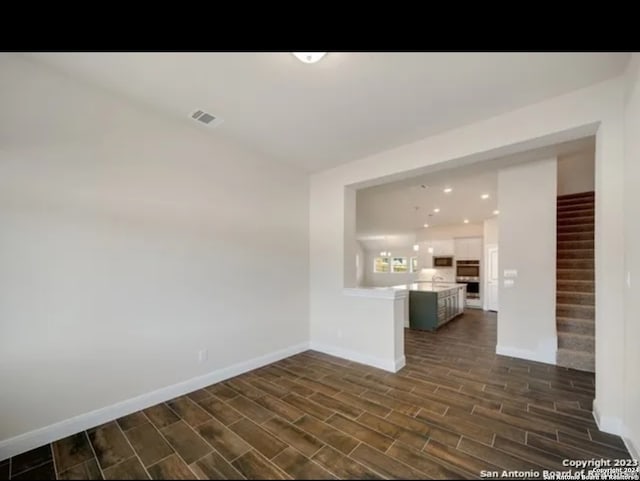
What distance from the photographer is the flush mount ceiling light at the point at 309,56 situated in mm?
1875

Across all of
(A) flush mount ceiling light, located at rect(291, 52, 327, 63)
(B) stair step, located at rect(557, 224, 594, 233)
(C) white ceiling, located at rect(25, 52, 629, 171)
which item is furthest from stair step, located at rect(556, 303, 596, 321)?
(A) flush mount ceiling light, located at rect(291, 52, 327, 63)

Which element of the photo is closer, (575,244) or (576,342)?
(576,342)

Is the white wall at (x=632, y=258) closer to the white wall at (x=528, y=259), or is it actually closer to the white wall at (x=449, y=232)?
the white wall at (x=528, y=259)

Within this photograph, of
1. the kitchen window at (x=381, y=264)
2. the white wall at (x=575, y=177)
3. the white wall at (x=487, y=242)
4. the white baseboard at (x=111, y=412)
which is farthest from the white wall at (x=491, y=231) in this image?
the white baseboard at (x=111, y=412)

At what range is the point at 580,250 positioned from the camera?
456 centimetres

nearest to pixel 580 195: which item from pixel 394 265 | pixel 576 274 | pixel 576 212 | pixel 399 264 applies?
pixel 576 212

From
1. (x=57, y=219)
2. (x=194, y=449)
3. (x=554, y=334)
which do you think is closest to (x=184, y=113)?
(x=57, y=219)

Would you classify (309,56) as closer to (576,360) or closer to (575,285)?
(576,360)

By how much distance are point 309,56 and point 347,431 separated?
2.81 metres

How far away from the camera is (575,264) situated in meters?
4.50

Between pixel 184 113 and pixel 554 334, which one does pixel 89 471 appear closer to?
pixel 184 113

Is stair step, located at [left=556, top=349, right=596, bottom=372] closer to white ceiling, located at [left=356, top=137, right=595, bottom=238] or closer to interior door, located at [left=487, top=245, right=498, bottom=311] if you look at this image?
white ceiling, located at [left=356, top=137, right=595, bottom=238]

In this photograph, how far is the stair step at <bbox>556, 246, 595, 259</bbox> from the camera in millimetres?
4445

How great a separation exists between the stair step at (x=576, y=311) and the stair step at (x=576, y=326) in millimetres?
103
